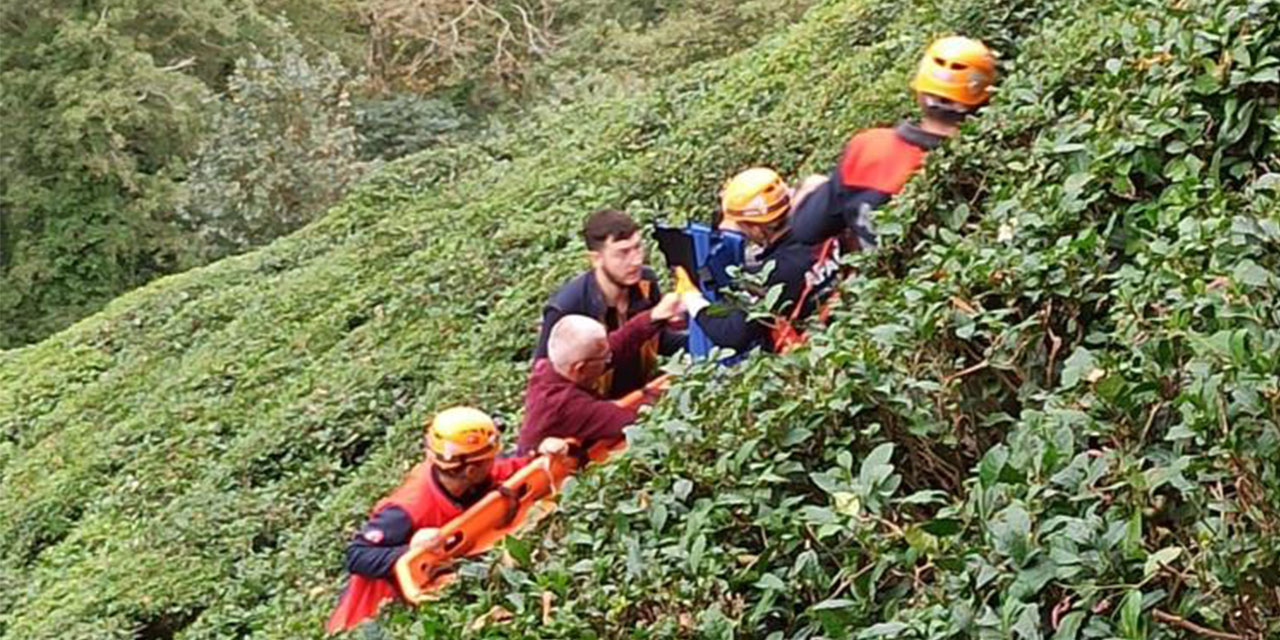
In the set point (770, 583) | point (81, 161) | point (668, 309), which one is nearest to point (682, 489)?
point (770, 583)

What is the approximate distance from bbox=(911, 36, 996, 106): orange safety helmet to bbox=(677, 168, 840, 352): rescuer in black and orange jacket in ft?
2.01

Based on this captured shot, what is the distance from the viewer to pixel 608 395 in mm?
5602

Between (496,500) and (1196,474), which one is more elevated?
(1196,474)

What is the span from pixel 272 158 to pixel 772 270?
65.0 feet

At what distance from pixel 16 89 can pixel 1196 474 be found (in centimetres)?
2981

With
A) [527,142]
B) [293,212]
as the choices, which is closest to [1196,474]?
[527,142]

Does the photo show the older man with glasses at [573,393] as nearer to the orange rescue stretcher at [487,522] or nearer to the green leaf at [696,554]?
the orange rescue stretcher at [487,522]

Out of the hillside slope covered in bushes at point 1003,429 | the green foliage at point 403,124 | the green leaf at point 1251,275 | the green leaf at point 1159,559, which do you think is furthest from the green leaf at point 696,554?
the green foliage at point 403,124

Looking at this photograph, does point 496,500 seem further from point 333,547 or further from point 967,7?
point 967,7

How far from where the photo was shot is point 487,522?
16.4ft

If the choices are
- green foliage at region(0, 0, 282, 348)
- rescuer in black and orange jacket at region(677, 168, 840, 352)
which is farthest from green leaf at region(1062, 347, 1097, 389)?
green foliage at region(0, 0, 282, 348)

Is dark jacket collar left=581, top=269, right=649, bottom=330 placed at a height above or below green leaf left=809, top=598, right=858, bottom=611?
below

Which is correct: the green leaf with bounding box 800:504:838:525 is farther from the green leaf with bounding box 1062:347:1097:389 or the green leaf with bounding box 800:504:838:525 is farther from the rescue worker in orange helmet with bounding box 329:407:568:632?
the rescue worker in orange helmet with bounding box 329:407:568:632

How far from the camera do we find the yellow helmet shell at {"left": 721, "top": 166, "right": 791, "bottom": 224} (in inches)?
205
